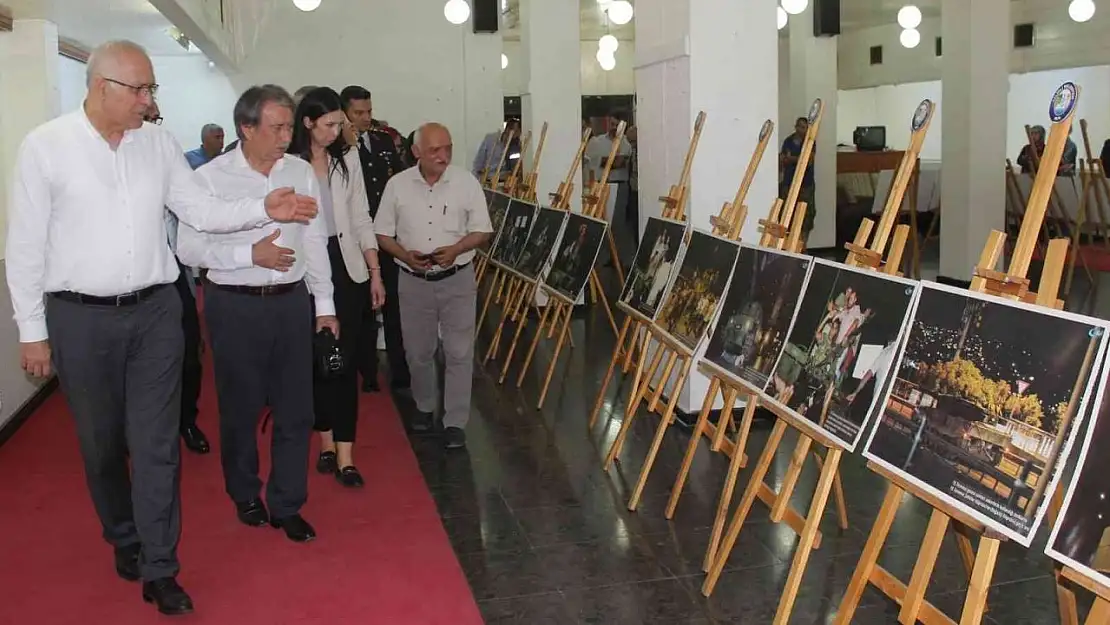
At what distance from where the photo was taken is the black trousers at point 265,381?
12.7 ft

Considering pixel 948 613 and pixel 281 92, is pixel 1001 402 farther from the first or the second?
pixel 281 92

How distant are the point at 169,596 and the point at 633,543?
5.37 feet

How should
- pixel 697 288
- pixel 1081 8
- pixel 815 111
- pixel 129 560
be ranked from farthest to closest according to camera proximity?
1. pixel 1081 8
2. pixel 697 288
3. pixel 815 111
4. pixel 129 560

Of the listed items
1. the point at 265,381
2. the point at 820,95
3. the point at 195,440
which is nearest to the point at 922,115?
the point at 265,381

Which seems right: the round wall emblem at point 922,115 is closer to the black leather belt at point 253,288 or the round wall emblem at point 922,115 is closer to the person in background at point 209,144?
the black leather belt at point 253,288

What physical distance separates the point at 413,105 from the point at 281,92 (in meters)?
10.7

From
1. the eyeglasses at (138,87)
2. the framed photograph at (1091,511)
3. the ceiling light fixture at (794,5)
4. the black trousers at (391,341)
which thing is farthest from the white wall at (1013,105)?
the eyeglasses at (138,87)

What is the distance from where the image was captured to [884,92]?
72.0 ft

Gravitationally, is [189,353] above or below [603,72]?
below

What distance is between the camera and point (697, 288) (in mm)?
4457

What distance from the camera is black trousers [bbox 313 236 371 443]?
187 inches

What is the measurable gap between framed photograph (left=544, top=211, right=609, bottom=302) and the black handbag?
189 cm

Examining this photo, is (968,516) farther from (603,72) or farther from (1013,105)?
(603,72)

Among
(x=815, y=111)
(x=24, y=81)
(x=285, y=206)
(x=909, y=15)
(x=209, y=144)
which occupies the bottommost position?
(x=285, y=206)
